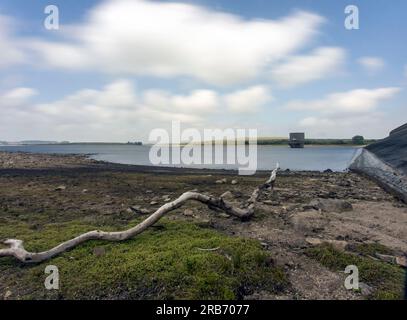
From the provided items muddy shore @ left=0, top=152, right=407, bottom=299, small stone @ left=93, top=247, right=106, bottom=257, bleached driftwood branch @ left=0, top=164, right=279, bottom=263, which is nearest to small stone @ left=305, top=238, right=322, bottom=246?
muddy shore @ left=0, top=152, right=407, bottom=299

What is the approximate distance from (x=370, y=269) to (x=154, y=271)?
4776 millimetres

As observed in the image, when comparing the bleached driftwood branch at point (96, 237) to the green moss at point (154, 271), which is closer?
the green moss at point (154, 271)

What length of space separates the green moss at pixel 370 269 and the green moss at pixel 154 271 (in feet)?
4.43

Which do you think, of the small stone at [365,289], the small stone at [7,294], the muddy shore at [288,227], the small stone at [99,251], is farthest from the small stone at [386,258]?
the small stone at [7,294]

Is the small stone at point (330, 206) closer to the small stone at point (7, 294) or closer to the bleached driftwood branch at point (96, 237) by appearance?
the bleached driftwood branch at point (96, 237)

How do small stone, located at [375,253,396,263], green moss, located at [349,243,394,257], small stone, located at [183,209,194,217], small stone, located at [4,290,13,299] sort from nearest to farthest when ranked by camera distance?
small stone, located at [4,290,13,299], small stone, located at [375,253,396,263], green moss, located at [349,243,394,257], small stone, located at [183,209,194,217]

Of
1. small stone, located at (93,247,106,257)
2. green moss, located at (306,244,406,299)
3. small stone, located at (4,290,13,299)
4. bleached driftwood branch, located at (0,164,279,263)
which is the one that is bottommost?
small stone, located at (4,290,13,299)

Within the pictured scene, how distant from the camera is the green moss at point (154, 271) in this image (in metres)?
5.39

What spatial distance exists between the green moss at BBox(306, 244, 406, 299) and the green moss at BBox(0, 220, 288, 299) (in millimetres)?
1351

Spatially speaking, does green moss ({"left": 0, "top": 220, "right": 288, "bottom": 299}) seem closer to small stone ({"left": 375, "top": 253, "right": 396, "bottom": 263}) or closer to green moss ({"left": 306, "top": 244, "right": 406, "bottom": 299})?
green moss ({"left": 306, "top": 244, "right": 406, "bottom": 299})

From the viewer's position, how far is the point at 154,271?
592cm

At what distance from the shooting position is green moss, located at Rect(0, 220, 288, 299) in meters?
5.39
